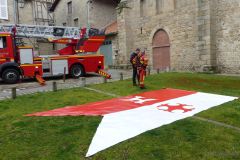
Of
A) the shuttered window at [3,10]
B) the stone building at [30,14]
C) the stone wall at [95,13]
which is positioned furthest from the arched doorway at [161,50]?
the shuttered window at [3,10]

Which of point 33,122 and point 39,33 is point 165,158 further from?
point 39,33

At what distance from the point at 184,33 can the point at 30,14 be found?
19270 millimetres

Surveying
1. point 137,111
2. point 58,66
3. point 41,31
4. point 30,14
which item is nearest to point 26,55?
point 58,66

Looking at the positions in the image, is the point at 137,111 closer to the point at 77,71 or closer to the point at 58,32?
the point at 77,71

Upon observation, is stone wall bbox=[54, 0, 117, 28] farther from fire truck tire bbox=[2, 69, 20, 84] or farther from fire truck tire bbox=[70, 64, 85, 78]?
fire truck tire bbox=[2, 69, 20, 84]

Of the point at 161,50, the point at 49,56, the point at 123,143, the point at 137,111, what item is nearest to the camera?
the point at 123,143

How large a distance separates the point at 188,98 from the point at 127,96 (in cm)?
235

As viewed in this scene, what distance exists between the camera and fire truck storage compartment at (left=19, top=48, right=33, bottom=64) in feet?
53.4

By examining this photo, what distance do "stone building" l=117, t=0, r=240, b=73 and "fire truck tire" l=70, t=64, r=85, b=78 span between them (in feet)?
22.6

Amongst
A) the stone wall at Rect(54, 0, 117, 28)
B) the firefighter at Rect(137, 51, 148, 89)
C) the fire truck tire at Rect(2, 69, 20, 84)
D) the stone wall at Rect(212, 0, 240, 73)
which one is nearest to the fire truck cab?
the fire truck tire at Rect(2, 69, 20, 84)

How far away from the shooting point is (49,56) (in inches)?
683

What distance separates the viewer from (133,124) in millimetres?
7035

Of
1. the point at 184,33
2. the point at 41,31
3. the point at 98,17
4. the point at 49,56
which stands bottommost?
the point at 49,56

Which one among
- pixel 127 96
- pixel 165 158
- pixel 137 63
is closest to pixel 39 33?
pixel 137 63
